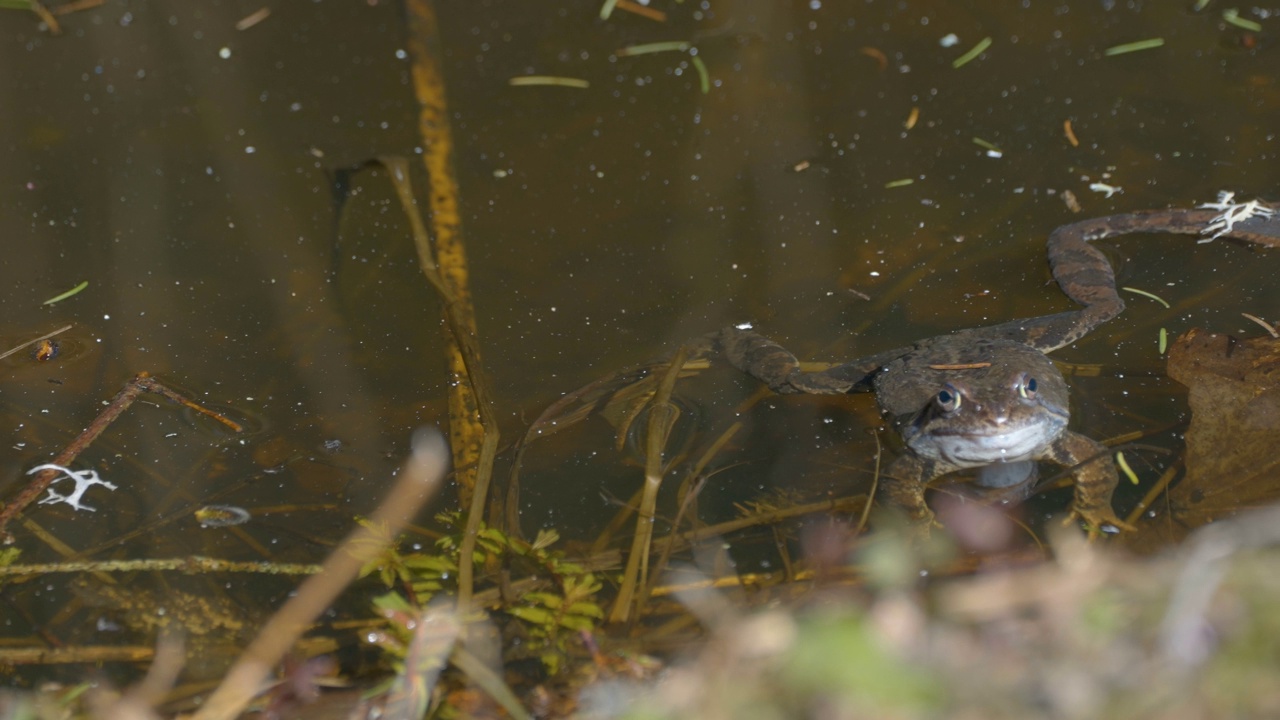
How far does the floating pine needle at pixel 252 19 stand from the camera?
222 inches

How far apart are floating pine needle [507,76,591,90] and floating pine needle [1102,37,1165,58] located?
2519 millimetres

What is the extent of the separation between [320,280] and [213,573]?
4.78ft

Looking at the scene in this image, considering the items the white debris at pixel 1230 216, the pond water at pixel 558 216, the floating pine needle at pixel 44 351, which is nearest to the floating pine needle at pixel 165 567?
the pond water at pixel 558 216

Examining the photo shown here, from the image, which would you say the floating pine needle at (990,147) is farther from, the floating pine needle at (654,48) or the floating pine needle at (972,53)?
the floating pine needle at (654,48)

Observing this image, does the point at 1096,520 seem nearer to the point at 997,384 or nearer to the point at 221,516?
the point at 997,384

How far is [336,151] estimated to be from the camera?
15.7 feet

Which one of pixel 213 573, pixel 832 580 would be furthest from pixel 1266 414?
pixel 213 573

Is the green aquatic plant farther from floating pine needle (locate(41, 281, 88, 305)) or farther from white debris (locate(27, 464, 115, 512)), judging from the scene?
floating pine needle (locate(41, 281, 88, 305))

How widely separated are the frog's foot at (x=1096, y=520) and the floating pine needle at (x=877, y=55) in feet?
9.26

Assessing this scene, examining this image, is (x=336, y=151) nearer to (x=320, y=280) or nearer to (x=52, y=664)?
(x=320, y=280)

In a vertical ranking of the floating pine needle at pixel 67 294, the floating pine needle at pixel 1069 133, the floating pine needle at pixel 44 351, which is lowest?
the floating pine needle at pixel 1069 133

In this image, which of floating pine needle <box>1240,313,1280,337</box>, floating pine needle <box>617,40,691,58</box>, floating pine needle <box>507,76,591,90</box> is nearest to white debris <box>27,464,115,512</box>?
floating pine needle <box>507,76,591,90</box>

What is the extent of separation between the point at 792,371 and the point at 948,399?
23.8 inches

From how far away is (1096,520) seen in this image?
9.43 feet
